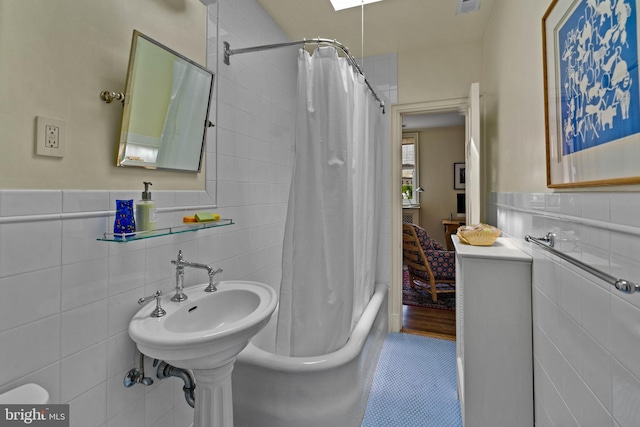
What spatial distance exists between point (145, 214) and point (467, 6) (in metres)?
2.37

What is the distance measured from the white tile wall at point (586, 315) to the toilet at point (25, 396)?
1.47 meters

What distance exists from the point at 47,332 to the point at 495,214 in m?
2.49

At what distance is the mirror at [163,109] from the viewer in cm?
119

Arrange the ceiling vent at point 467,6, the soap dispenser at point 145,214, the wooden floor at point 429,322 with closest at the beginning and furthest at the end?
1. the soap dispenser at point 145,214
2. the ceiling vent at point 467,6
3. the wooden floor at point 429,322

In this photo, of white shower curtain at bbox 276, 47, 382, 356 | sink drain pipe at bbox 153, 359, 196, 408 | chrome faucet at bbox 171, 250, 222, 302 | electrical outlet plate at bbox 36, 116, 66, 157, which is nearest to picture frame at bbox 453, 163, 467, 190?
white shower curtain at bbox 276, 47, 382, 356

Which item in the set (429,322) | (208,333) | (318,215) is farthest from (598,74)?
(429,322)

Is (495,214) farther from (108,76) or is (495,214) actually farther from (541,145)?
(108,76)

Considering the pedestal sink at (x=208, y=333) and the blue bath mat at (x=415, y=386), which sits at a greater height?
the pedestal sink at (x=208, y=333)

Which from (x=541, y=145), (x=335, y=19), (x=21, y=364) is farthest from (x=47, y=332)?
(x=335, y=19)

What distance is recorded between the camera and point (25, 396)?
0.85 meters

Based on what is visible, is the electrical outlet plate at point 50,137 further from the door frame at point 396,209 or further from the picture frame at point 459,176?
the picture frame at point 459,176

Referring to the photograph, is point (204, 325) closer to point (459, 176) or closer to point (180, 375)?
point (180, 375)

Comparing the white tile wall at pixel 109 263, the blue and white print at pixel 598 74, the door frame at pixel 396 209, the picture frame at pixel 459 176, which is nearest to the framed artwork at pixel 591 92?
the blue and white print at pixel 598 74

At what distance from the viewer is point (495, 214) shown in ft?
7.29
